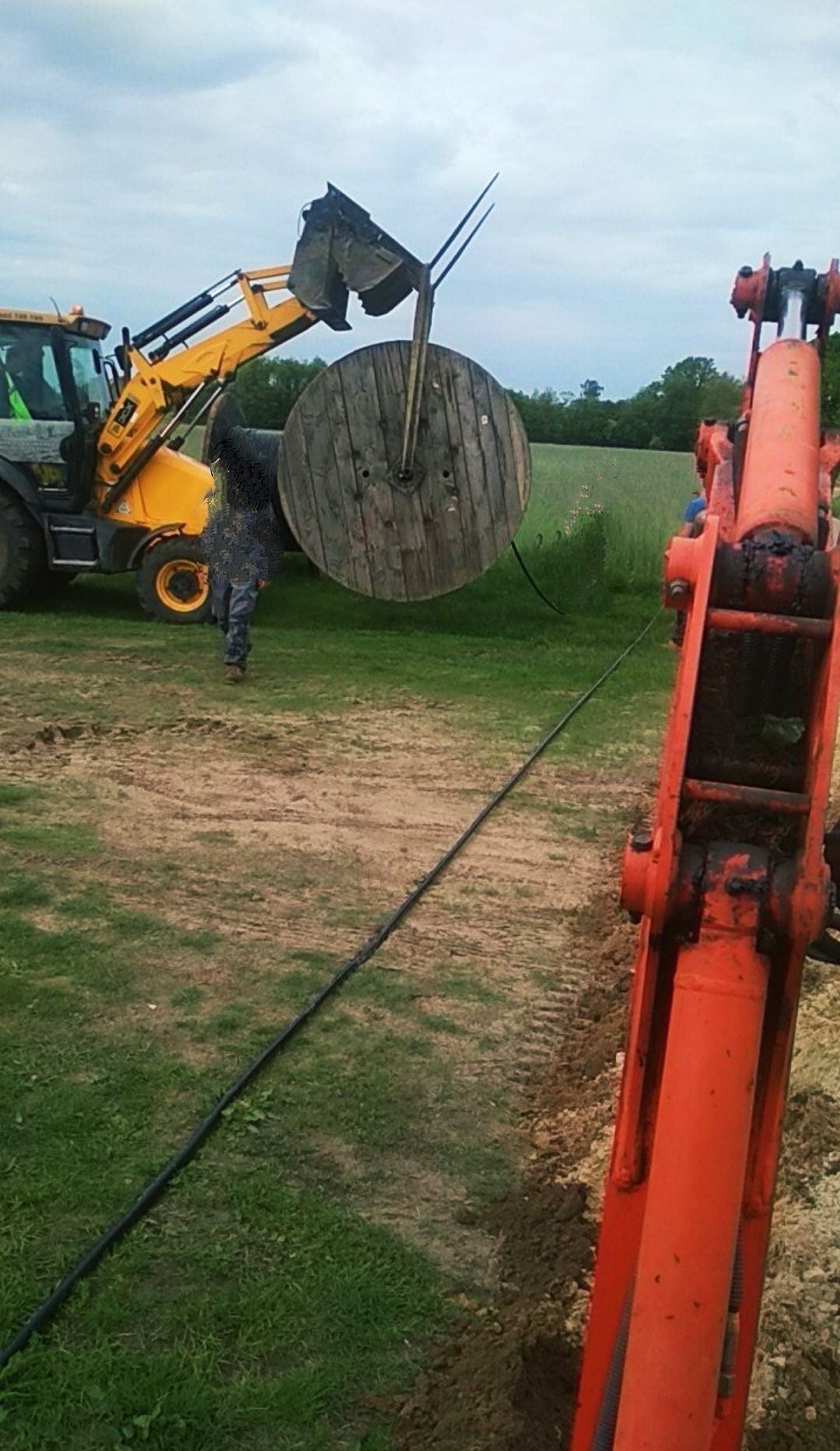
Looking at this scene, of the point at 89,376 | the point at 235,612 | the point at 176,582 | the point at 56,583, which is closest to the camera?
the point at 235,612

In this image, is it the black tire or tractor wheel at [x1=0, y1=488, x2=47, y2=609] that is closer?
tractor wheel at [x1=0, y1=488, x2=47, y2=609]

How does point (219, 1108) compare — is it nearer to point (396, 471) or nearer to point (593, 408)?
point (396, 471)

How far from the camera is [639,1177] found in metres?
1.60

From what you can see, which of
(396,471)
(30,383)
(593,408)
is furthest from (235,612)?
(593,408)

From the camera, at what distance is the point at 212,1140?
330 centimetres

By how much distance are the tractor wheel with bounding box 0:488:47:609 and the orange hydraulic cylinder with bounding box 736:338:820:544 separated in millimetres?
9130

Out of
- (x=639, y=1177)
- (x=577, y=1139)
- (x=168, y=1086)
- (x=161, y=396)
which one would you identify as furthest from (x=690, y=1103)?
(x=161, y=396)

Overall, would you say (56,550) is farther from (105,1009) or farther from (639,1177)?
(639,1177)

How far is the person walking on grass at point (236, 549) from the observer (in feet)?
27.5

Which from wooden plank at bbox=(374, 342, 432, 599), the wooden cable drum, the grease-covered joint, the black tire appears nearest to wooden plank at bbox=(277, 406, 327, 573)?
the wooden cable drum

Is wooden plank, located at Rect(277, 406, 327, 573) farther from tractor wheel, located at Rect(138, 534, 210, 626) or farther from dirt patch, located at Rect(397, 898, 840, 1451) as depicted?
dirt patch, located at Rect(397, 898, 840, 1451)

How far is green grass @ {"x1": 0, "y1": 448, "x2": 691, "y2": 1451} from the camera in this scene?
8.24ft

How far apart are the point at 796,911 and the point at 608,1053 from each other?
2.52m

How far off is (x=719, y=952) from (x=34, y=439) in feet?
31.8
